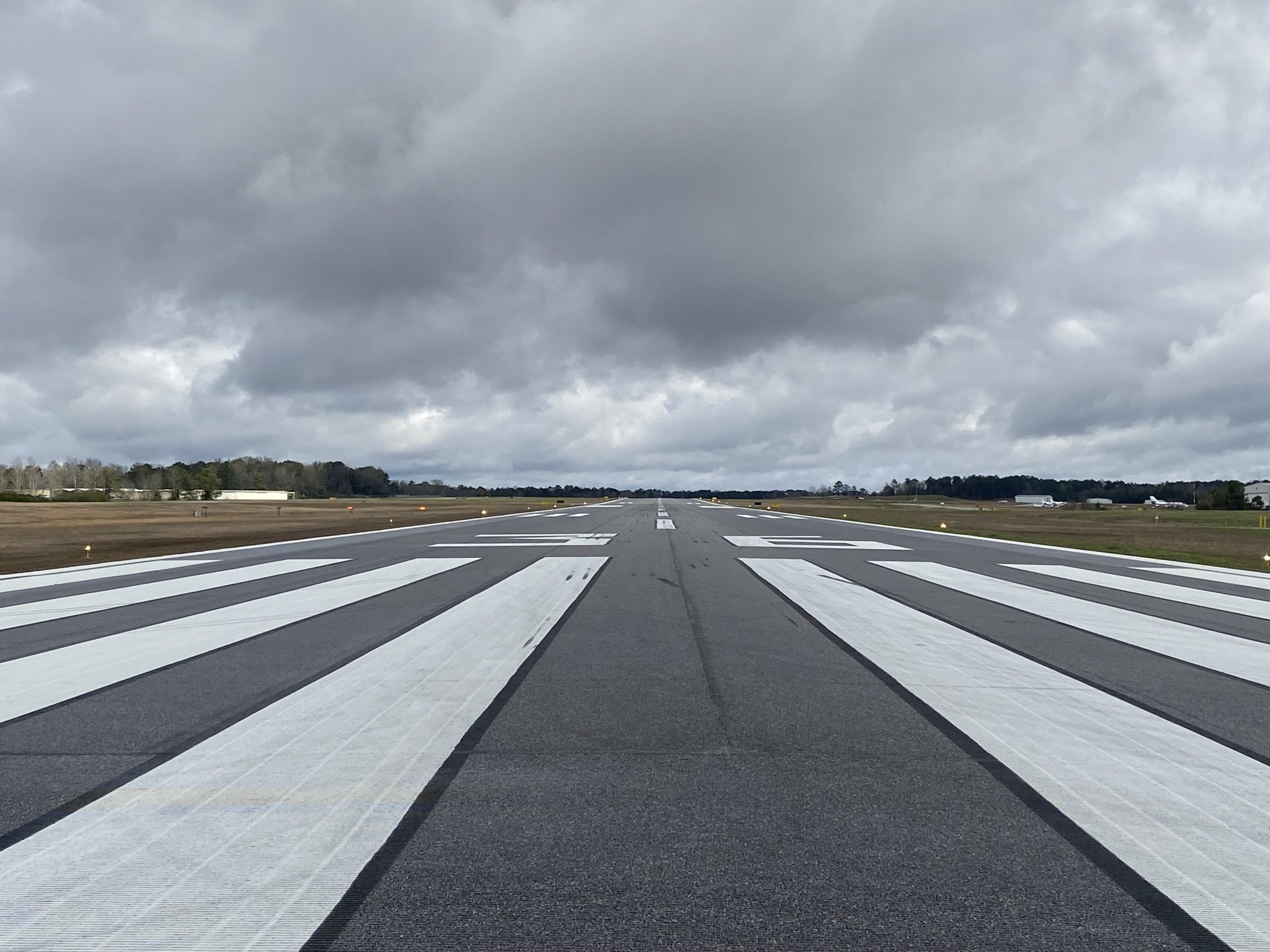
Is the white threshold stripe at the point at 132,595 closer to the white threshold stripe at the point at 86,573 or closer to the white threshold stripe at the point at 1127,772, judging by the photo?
the white threshold stripe at the point at 86,573

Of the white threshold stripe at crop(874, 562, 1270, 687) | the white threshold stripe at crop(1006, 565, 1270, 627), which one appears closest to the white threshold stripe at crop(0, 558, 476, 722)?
the white threshold stripe at crop(874, 562, 1270, 687)

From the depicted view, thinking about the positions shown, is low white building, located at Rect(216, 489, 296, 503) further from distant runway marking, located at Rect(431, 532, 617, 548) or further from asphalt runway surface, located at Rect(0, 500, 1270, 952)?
asphalt runway surface, located at Rect(0, 500, 1270, 952)

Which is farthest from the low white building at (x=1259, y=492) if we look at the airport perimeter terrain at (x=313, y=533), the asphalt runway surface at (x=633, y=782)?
the asphalt runway surface at (x=633, y=782)

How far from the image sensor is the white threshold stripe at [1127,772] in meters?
2.85

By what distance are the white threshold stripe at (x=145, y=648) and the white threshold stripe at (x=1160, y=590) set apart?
11952mm

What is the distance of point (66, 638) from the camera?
764 cm

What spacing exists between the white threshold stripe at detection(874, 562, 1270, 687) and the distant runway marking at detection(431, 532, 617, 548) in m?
10.7

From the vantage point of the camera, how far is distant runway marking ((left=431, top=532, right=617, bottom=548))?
2022 centimetres

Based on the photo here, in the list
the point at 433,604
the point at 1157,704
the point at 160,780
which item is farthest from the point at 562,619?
the point at 1157,704

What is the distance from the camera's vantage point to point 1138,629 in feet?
27.2

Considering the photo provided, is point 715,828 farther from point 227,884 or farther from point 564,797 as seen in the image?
point 227,884

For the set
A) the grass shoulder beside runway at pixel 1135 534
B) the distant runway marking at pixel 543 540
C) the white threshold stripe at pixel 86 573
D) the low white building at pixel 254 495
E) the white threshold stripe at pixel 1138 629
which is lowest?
the grass shoulder beside runway at pixel 1135 534

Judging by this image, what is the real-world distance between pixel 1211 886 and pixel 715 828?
194 centimetres

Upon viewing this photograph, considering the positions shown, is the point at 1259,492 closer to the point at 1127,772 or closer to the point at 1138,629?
the point at 1138,629
